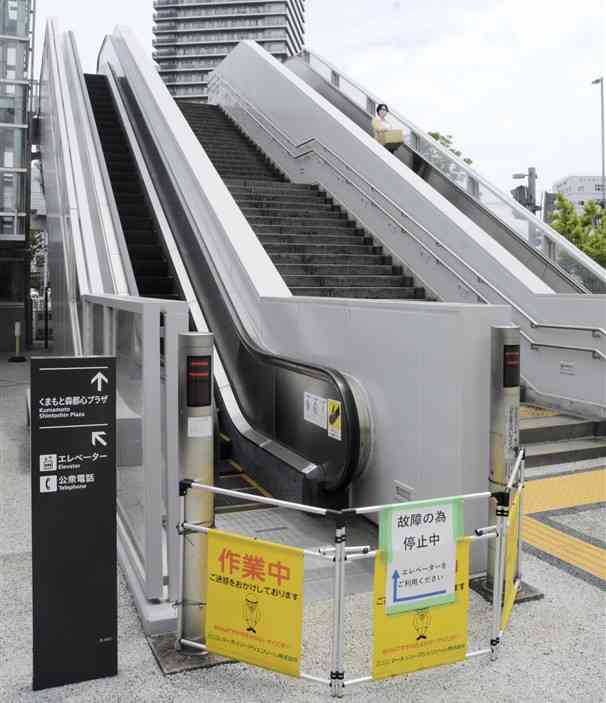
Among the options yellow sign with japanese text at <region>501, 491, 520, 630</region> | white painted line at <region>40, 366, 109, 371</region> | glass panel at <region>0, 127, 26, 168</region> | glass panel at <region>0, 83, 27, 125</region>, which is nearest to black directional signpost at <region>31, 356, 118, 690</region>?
white painted line at <region>40, 366, 109, 371</region>

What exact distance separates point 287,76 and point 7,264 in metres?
9.49

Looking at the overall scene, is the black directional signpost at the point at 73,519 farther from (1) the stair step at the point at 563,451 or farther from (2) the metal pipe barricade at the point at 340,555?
(1) the stair step at the point at 563,451

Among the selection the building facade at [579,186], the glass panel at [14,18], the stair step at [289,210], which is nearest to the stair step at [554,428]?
the stair step at [289,210]

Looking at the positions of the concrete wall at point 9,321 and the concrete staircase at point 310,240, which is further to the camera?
the concrete wall at point 9,321

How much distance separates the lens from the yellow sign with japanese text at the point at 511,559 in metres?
3.54

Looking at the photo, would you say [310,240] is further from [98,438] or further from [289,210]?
[98,438]

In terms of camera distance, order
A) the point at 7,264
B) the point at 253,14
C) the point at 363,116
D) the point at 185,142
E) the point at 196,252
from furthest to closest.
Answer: the point at 253,14, the point at 7,264, the point at 363,116, the point at 185,142, the point at 196,252

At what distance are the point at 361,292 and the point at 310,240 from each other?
161 cm

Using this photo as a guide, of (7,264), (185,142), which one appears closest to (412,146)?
(185,142)

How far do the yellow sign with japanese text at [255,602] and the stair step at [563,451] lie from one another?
13.2 feet

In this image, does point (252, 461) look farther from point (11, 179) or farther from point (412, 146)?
point (11, 179)

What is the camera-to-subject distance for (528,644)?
3475mm

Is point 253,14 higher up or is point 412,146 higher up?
point 253,14

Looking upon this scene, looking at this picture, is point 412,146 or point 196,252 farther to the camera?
point 412,146
